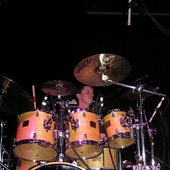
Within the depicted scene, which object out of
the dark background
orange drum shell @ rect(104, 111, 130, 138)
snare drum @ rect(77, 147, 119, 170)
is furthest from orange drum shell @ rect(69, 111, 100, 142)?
the dark background

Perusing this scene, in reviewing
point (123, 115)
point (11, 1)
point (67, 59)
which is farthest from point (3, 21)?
point (123, 115)

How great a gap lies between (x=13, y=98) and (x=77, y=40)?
1.43 metres

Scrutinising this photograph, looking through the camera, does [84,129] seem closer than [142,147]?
No

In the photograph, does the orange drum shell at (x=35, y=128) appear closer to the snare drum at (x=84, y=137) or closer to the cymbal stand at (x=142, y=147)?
the snare drum at (x=84, y=137)

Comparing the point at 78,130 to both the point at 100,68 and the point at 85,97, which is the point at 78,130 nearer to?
the point at 100,68

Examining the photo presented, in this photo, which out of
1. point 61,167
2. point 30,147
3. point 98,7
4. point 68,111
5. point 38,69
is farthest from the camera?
point 38,69

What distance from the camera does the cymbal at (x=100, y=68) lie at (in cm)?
409

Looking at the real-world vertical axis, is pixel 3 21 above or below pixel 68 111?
above

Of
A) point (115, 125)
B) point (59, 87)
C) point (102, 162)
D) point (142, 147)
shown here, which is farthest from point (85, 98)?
point (142, 147)

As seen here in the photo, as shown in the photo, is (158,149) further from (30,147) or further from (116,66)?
(30,147)

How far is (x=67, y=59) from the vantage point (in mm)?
4914

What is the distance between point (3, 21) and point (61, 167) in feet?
8.19

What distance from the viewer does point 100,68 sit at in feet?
13.7

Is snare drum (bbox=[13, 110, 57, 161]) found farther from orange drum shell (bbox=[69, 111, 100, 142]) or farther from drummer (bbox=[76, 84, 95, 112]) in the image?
drummer (bbox=[76, 84, 95, 112])
